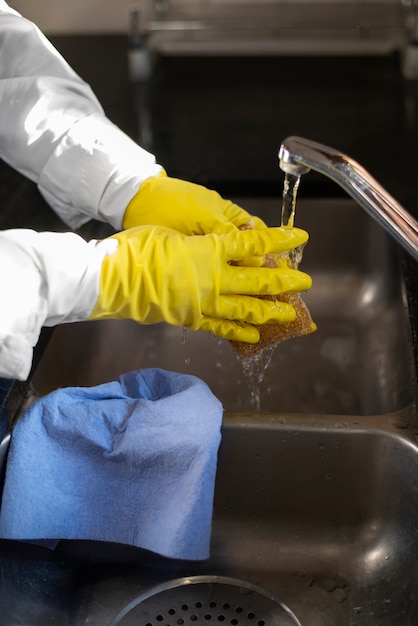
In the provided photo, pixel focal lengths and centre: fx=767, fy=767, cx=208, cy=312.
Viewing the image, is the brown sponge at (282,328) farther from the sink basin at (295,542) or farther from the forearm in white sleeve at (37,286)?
the forearm in white sleeve at (37,286)

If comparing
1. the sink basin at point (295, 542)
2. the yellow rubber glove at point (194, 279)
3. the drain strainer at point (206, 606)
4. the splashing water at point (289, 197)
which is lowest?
the drain strainer at point (206, 606)

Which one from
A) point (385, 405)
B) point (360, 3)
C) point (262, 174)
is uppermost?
point (360, 3)

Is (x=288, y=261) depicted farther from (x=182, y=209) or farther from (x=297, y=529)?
(x=297, y=529)

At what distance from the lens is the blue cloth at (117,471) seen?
89 centimetres

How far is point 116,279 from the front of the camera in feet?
2.90

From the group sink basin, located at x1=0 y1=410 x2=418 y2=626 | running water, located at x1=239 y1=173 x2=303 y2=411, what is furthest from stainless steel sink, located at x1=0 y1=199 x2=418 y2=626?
running water, located at x1=239 y1=173 x2=303 y2=411

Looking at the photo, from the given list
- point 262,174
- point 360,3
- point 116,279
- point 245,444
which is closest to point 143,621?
point 245,444

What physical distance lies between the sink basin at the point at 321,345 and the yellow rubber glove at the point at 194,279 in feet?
0.80

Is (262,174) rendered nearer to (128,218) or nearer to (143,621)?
(128,218)

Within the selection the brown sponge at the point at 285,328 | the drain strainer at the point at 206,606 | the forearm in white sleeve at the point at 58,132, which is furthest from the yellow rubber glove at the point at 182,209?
the drain strainer at the point at 206,606

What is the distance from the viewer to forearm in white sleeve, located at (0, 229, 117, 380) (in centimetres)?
80

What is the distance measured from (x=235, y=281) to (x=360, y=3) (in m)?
1.09

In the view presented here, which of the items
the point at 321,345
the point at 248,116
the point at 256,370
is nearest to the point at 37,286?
the point at 256,370

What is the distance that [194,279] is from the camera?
89 cm
